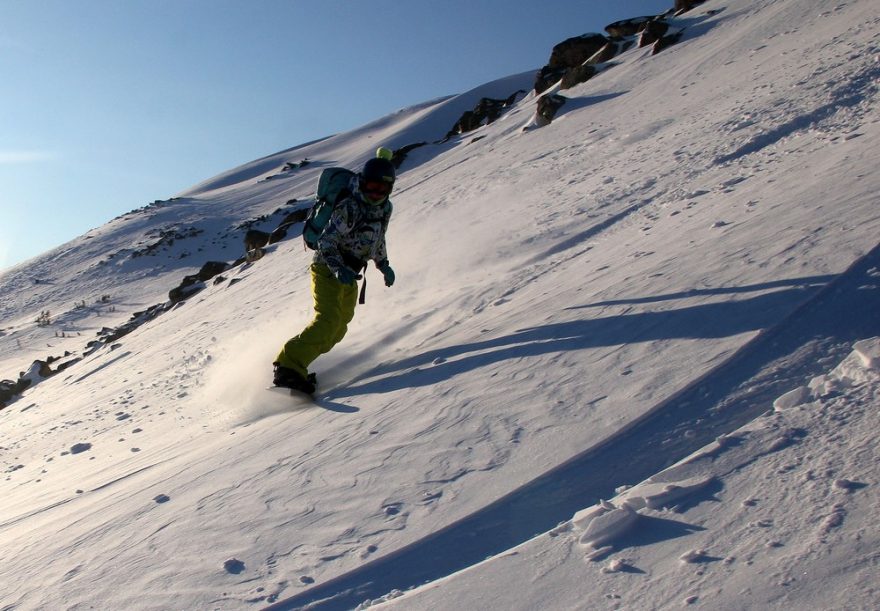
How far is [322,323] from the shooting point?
5445 millimetres

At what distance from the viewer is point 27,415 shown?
9867 millimetres

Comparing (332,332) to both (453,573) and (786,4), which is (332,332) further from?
(786,4)

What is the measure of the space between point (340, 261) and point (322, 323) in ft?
1.54

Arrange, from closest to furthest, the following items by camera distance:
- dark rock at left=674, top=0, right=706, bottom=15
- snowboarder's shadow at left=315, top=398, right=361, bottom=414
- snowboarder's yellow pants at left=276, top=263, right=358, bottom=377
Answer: snowboarder's shadow at left=315, top=398, right=361, bottom=414 < snowboarder's yellow pants at left=276, top=263, right=358, bottom=377 < dark rock at left=674, top=0, right=706, bottom=15

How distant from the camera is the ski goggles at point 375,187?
5289mm

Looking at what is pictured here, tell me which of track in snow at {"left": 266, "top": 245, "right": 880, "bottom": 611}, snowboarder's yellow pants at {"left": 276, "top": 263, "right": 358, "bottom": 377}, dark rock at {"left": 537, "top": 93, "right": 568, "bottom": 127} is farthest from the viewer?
dark rock at {"left": 537, "top": 93, "right": 568, "bottom": 127}

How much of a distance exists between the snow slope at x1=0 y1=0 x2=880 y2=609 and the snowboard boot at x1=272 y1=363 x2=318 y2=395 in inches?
5.0

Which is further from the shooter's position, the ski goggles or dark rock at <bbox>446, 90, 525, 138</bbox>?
dark rock at <bbox>446, 90, 525, 138</bbox>

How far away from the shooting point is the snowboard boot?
17.3 feet

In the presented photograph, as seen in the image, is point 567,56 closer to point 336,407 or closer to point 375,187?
point 375,187

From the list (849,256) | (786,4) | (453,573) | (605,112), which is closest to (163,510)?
(453,573)

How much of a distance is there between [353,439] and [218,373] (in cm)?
382

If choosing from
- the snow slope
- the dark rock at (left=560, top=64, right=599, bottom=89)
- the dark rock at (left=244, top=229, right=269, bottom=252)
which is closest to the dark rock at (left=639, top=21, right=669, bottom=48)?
the dark rock at (left=560, top=64, right=599, bottom=89)

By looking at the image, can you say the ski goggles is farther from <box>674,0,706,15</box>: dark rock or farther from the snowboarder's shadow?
<box>674,0,706,15</box>: dark rock
